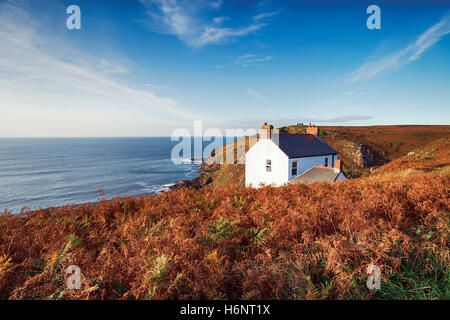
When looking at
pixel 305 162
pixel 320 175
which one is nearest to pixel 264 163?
pixel 305 162

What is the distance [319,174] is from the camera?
19906 millimetres

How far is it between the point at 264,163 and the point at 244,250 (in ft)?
78.3

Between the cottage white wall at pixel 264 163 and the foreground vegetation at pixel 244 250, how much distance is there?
1913cm

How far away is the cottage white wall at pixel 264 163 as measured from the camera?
2575cm

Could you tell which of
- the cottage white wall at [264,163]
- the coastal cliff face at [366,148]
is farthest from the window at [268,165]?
the coastal cliff face at [366,148]

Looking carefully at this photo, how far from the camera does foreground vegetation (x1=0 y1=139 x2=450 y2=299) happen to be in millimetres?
2830

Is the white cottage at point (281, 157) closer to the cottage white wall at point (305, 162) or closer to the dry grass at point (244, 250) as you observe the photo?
the cottage white wall at point (305, 162)

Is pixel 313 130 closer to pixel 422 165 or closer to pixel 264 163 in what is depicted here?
pixel 264 163

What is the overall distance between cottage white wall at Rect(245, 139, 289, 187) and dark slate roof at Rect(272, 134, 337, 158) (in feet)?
2.85

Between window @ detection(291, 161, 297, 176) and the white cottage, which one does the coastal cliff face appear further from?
window @ detection(291, 161, 297, 176)

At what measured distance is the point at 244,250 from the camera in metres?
4.05

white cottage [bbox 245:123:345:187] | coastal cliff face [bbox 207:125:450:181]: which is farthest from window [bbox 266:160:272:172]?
coastal cliff face [bbox 207:125:450:181]
